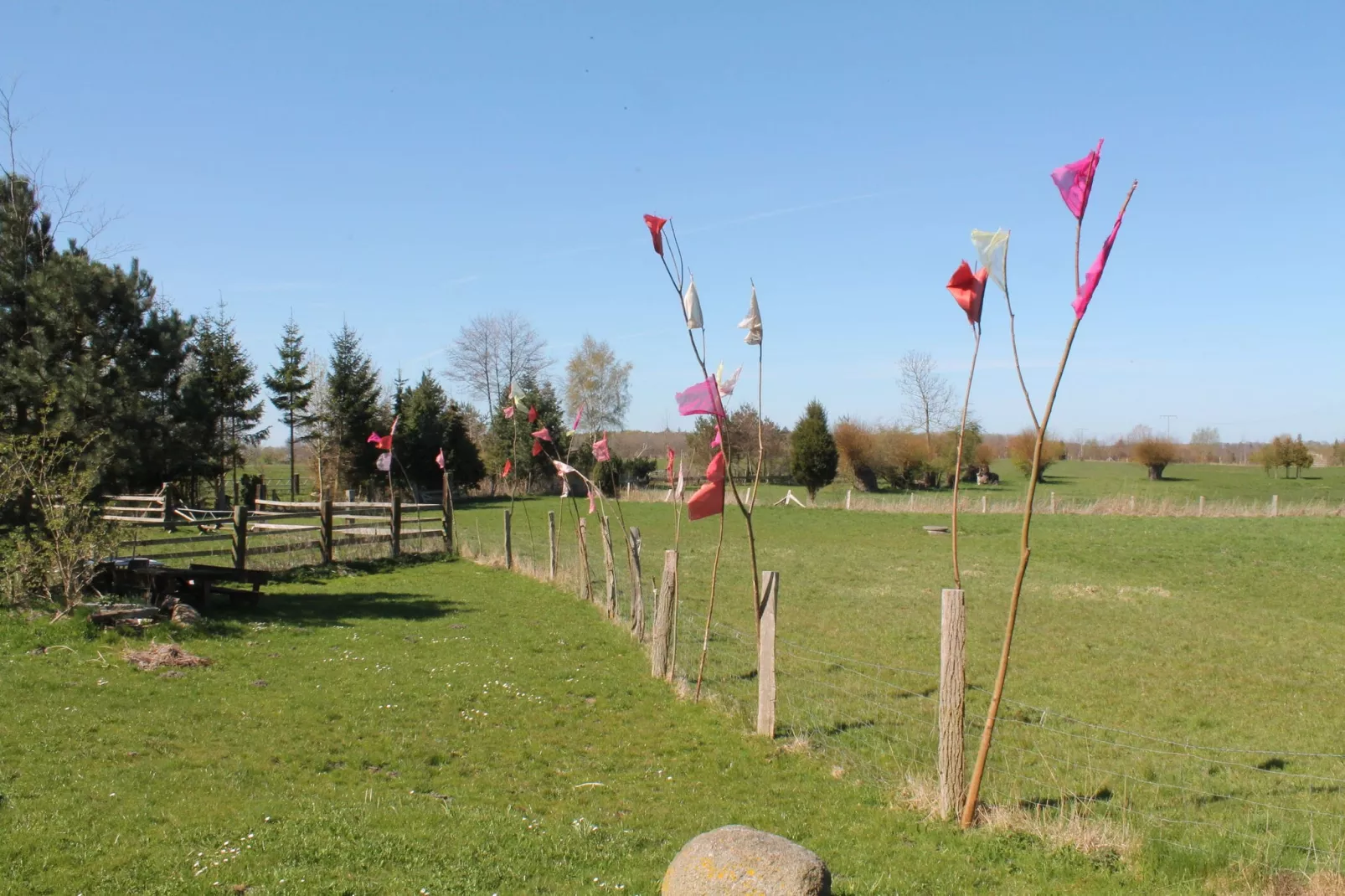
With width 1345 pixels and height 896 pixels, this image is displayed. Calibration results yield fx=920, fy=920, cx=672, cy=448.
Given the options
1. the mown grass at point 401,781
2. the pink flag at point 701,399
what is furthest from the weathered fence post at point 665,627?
the pink flag at point 701,399

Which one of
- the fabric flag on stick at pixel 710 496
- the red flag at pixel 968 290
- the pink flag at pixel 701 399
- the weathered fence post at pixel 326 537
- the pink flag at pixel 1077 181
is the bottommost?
the weathered fence post at pixel 326 537

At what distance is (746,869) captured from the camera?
3701 millimetres

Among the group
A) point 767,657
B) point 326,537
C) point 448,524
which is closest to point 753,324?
point 767,657

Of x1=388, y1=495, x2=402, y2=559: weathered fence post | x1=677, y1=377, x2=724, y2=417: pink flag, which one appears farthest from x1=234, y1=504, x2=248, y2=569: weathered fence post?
x1=677, y1=377, x2=724, y2=417: pink flag

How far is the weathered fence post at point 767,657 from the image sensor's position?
24.7 feet

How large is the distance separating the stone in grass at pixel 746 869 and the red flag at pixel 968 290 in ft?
9.71

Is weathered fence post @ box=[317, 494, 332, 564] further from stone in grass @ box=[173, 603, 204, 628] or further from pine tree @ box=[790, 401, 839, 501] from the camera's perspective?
pine tree @ box=[790, 401, 839, 501]

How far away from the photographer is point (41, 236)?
17562 millimetres

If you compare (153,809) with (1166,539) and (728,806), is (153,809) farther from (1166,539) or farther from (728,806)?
(1166,539)

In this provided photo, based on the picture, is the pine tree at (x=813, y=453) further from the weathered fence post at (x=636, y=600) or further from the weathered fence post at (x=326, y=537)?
the weathered fence post at (x=636, y=600)

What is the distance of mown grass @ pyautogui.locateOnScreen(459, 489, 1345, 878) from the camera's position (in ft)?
20.9

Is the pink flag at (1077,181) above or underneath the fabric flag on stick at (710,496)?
above

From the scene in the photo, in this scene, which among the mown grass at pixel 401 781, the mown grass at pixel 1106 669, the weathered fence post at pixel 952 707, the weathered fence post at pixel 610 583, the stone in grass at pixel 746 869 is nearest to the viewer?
the stone in grass at pixel 746 869

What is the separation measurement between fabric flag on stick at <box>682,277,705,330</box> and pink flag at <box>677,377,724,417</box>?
50 centimetres
